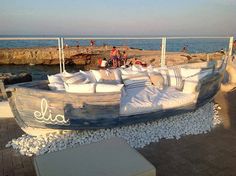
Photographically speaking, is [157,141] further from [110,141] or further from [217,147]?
[110,141]

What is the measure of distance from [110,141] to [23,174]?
43.0 inches

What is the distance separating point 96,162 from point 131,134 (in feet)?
5.59

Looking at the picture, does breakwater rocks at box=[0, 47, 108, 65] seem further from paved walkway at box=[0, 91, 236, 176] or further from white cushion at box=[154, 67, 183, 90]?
paved walkway at box=[0, 91, 236, 176]

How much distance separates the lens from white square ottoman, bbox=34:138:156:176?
173cm

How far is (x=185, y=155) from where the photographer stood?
117 inches

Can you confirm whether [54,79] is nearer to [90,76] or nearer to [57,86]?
[57,86]

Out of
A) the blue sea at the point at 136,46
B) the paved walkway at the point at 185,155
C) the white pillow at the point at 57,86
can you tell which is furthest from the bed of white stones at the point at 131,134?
the blue sea at the point at 136,46

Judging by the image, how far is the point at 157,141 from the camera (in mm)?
3346

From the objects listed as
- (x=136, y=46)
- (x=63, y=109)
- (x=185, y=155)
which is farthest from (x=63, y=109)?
(x=136, y=46)

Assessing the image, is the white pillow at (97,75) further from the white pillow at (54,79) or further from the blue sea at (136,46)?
the blue sea at (136,46)

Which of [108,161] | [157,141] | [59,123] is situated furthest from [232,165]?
[59,123]

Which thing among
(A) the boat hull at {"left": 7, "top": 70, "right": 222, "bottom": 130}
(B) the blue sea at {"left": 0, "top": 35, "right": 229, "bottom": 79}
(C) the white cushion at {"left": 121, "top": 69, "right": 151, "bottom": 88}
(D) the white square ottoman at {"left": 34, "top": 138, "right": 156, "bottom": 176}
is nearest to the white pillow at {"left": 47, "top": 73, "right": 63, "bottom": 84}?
(A) the boat hull at {"left": 7, "top": 70, "right": 222, "bottom": 130}

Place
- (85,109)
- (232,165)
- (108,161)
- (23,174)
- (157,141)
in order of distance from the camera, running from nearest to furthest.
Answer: (108,161) → (23,174) → (232,165) → (85,109) → (157,141)

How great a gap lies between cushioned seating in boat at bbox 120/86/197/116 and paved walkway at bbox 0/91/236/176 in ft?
1.69
